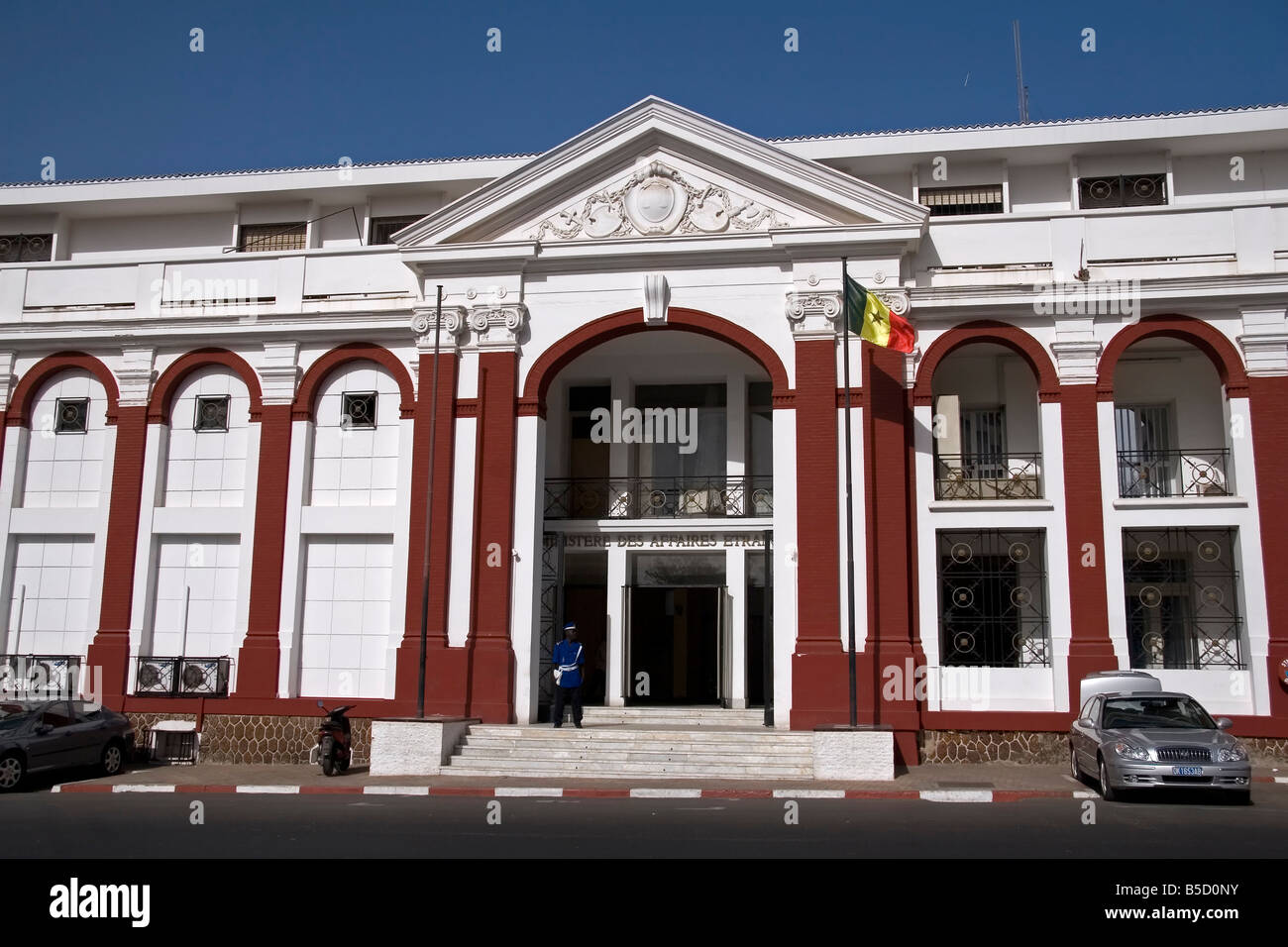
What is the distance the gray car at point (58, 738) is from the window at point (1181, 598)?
15.9 m

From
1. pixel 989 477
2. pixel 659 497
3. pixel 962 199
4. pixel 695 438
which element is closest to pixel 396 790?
pixel 659 497

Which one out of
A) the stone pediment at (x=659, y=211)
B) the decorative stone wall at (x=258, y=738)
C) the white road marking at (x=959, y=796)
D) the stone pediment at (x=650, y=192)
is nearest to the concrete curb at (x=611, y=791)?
the white road marking at (x=959, y=796)

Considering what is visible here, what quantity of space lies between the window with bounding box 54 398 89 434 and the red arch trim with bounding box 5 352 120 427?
53cm

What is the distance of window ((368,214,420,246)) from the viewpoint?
23.1 m

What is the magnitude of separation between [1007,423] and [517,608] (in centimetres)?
885

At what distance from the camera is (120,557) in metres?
19.9

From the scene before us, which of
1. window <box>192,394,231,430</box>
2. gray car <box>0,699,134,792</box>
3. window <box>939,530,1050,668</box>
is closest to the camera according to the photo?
gray car <box>0,699,134,792</box>

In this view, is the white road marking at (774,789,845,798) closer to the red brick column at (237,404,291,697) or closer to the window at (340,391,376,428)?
the red brick column at (237,404,291,697)

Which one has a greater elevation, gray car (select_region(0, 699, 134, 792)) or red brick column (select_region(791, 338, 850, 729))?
red brick column (select_region(791, 338, 850, 729))

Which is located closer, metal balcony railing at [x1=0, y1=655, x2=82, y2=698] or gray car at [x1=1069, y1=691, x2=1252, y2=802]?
gray car at [x1=1069, y1=691, x2=1252, y2=802]

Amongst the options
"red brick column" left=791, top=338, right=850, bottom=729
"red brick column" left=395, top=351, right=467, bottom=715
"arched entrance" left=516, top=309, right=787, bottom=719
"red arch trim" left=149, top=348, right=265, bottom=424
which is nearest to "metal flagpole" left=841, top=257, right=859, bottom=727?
"red brick column" left=791, top=338, right=850, bottom=729

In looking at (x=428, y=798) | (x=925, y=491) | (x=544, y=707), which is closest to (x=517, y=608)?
(x=544, y=707)

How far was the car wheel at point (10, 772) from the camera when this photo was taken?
15.2m

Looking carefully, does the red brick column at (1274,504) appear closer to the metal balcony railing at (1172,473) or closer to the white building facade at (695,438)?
the white building facade at (695,438)
